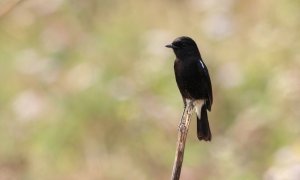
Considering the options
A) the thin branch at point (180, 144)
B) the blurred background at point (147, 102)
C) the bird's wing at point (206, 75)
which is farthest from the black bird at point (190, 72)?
the blurred background at point (147, 102)

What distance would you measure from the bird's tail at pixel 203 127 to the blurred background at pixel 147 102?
50.4 inches

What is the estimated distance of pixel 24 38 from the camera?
9.08 metres

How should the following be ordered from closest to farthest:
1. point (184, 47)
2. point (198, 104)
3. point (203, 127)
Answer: point (184, 47) < point (198, 104) < point (203, 127)

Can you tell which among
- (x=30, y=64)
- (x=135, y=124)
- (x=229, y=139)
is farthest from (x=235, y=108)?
(x=30, y=64)

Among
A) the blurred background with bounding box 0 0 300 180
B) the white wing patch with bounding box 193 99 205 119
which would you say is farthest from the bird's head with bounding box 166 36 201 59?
the blurred background with bounding box 0 0 300 180

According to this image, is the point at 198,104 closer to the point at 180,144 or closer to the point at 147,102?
the point at 180,144

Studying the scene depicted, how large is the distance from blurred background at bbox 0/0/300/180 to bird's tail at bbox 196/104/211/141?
1.28 m

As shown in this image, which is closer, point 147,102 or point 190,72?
point 190,72

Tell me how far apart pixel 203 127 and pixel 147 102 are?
226cm

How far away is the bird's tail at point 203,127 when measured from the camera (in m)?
5.67

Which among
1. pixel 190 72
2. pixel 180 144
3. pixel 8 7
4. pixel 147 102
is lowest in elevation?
pixel 180 144

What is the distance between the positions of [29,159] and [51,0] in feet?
6.36

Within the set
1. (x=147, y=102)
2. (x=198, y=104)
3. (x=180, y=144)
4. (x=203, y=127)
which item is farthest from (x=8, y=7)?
(x=147, y=102)

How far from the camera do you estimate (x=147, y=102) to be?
802 centimetres
